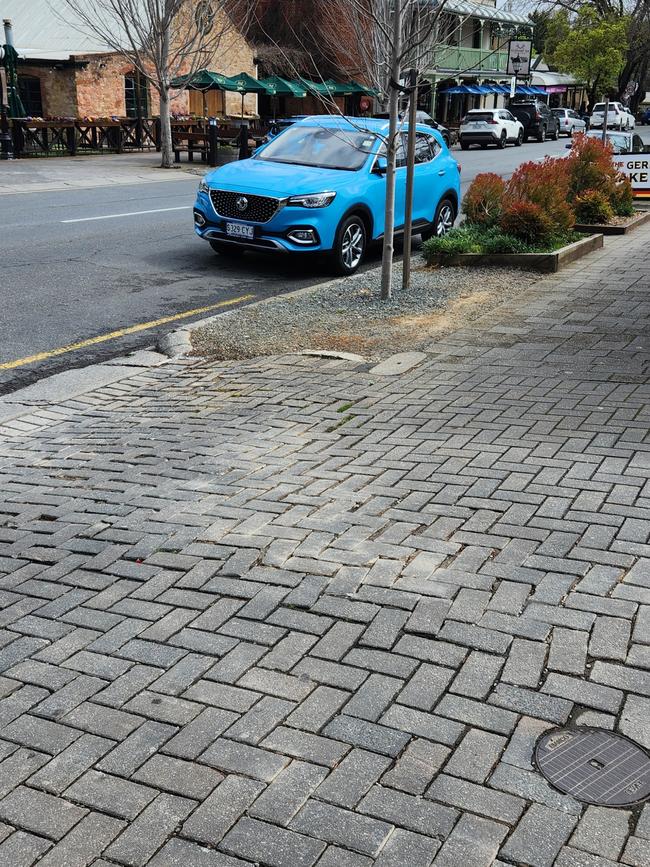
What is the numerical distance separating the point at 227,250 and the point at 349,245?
1876 millimetres

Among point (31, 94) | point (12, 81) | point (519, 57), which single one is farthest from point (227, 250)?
point (519, 57)

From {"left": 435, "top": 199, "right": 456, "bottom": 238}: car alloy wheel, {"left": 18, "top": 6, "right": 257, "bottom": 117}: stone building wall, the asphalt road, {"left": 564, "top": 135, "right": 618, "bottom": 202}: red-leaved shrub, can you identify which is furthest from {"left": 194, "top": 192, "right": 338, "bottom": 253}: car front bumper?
{"left": 18, "top": 6, "right": 257, "bottom": 117}: stone building wall

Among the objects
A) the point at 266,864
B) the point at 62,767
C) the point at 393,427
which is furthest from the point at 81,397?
the point at 266,864

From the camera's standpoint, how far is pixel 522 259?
37.3 feet

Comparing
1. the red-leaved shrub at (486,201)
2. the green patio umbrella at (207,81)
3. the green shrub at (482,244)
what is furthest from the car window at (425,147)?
the green patio umbrella at (207,81)

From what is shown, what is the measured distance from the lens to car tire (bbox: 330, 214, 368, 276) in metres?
11.6

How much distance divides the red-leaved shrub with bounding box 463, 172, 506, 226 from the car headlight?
8.35ft

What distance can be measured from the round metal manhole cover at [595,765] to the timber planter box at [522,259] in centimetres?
889

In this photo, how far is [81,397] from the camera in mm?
7125

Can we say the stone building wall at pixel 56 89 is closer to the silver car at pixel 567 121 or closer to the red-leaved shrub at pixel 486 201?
the red-leaved shrub at pixel 486 201

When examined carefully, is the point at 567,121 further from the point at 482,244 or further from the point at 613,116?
the point at 482,244

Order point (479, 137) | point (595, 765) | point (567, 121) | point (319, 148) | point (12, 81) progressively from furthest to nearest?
point (567, 121), point (479, 137), point (12, 81), point (319, 148), point (595, 765)

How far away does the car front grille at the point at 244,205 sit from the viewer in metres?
11.3

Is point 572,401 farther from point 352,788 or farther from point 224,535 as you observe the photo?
point 352,788
